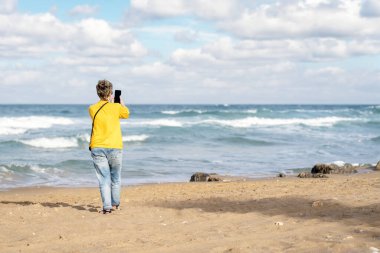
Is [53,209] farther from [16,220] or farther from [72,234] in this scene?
[72,234]

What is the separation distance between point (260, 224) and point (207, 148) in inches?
653

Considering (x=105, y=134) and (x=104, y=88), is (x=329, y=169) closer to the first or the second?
(x=105, y=134)

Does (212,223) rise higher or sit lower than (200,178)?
higher

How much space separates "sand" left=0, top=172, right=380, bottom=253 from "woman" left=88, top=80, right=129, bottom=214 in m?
0.58

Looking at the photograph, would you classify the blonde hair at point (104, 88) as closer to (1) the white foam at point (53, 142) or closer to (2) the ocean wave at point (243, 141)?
(1) the white foam at point (53, 142)

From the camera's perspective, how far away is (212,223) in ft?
20.9

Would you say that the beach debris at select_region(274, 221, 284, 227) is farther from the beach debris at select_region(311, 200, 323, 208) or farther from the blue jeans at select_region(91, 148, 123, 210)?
the blue jeans at select_region(91, 148, 123, 210)

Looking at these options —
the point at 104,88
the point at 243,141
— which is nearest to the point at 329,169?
the point at 104,88

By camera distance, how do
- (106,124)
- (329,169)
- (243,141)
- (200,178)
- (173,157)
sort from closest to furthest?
(106,124), (200,178), (329,169), (173,157), (243,141)

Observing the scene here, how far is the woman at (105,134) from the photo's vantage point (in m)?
6.95

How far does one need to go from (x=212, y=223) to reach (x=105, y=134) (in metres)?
1.79

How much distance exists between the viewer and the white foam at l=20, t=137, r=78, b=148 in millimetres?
23516

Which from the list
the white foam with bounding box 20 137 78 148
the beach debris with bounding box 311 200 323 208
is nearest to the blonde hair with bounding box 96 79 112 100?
the beach debris with bounding box 311 200 323 208

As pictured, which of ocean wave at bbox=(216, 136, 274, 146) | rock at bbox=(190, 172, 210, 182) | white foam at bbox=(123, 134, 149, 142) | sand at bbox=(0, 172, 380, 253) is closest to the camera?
sand at bbox=(0, 172, 380, 253)
